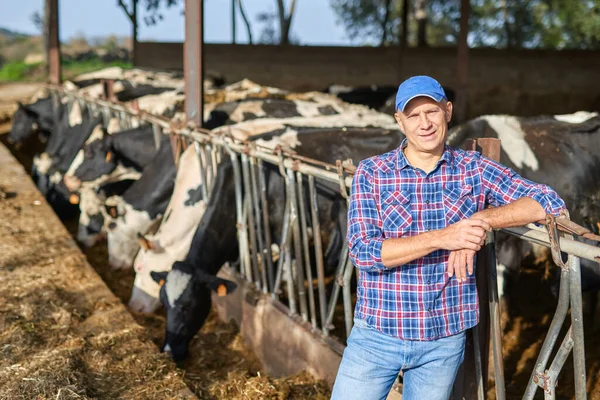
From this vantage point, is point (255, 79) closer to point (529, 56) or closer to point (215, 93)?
point (529, 56)

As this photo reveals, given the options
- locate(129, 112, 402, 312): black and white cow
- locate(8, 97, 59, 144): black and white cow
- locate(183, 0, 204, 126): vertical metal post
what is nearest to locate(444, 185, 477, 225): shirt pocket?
locate(129, 112, 402, 312): black and white cow

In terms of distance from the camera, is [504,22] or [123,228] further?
[504,22]

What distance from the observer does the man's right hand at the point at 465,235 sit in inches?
83.5

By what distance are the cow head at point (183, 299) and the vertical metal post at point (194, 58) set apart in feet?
6.69

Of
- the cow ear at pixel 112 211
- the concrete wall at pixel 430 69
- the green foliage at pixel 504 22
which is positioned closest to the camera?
the cow ear at pixel 112 211

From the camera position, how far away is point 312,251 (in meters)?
5.48

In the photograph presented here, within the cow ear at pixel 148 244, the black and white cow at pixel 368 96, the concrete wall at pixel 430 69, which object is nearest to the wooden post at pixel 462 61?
the black and white cow at pixel 368 96

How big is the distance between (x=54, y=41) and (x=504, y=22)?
24.2 meters

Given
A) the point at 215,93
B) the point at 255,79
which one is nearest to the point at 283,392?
the point at 215,93

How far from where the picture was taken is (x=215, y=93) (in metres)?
9.16

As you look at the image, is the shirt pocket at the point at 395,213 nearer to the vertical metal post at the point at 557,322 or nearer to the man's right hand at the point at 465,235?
the man's right hand at the point at 465,235

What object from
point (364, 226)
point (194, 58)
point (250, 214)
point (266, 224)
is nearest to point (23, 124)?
point (194, 58)

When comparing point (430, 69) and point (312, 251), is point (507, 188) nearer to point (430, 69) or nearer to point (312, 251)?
point (312, 251)

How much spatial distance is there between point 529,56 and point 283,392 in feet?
45.1
